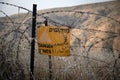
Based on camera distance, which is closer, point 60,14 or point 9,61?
point 9,61

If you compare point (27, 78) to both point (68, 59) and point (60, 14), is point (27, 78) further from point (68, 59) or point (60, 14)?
point (60, 14)

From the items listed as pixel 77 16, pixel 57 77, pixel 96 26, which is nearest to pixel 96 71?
pixel 57 77

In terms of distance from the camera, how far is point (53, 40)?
449 centimetres

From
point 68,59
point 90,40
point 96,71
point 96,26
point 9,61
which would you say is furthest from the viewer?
point 96,26

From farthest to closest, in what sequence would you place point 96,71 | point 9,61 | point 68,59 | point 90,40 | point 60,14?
point 60,14
point 90,40
point 68,59
point 96,71
point 9,61

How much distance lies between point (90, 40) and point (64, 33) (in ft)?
19.8

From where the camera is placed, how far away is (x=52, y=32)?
450cm

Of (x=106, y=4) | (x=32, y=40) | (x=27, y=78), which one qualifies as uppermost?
(x=106, y=4)

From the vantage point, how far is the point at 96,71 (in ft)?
18.7

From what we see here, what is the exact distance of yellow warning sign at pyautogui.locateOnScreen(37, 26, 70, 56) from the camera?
4.49 m

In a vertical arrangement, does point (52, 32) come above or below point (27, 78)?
above

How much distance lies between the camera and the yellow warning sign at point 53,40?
14.7 feet

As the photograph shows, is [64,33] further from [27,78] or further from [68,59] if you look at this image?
[68,59]

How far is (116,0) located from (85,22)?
1.35 meters
